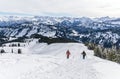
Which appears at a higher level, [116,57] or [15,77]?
[15,77]

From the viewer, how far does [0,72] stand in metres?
29.7

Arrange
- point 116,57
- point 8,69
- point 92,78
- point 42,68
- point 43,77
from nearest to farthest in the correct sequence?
point 92,78 → point 43,77 → point 8,69 → point 42,68 → point 116,57

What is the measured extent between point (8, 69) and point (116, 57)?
6855cm

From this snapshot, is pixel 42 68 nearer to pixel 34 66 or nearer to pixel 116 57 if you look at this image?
pixel 34 66

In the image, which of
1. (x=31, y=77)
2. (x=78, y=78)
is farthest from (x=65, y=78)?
(x=31, y=77)

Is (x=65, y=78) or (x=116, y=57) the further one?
(x=116, y=57)

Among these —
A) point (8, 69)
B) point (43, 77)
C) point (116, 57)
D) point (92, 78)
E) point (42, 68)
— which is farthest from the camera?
point (116, 57)

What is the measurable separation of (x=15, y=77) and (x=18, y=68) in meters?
4.99

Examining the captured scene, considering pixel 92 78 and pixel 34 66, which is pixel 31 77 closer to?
pixel 92 78

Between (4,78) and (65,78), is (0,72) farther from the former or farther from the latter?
(65,78)

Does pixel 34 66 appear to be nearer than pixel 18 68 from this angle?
No

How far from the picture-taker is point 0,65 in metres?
33.2

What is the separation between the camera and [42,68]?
120ft

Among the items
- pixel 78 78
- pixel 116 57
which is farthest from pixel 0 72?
pixel 116 57
